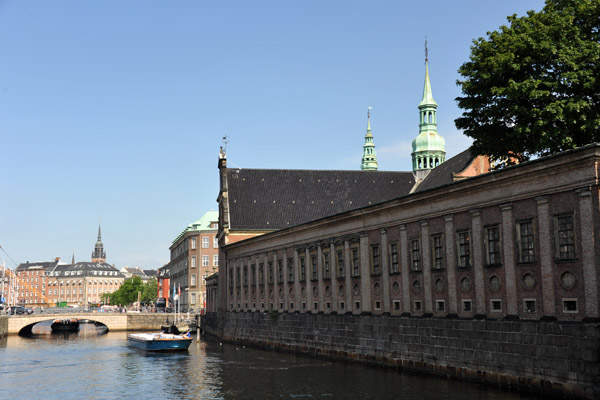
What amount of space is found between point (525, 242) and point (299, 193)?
6149 centimetres

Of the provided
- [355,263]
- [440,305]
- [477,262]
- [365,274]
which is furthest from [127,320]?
[477,262]

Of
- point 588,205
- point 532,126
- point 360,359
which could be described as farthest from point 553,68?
point 360,359

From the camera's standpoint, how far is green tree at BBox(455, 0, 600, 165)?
43188mm

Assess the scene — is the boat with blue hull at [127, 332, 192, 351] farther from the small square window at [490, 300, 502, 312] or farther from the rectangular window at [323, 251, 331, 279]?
the small square window at [490, 300, 502, 312]

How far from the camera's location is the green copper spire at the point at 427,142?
333ft

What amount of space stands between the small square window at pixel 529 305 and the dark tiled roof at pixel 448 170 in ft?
124

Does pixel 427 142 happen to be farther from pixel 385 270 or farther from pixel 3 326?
pixel 3 326

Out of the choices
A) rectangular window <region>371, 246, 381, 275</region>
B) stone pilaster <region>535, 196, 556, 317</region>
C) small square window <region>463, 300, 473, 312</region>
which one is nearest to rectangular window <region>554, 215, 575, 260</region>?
stone pilaster <region>535, 196, 556, 317</region>

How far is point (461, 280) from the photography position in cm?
4147

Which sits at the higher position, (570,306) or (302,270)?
(302,270)

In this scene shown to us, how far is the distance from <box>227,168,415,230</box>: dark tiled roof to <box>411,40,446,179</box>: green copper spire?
13.9ft

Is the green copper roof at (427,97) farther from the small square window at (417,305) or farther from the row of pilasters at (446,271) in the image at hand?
the small square window at (417,305)

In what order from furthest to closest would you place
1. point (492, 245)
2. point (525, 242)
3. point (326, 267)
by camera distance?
point (326, 267), point (492, 245), point (525, 242)

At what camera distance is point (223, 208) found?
9456cm
